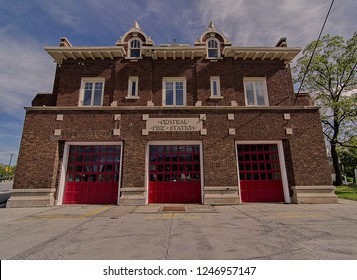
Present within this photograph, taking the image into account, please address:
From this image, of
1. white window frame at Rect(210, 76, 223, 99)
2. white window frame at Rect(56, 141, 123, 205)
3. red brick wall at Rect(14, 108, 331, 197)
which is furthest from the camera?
white window frame at Rect(210, 76, 223, 99)

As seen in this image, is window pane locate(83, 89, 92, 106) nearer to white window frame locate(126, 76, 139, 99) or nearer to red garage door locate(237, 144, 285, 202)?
white window frame locate(126, 76, 139, 99)

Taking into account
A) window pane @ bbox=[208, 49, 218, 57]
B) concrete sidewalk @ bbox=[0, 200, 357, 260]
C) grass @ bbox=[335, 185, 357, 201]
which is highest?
window pane @ bbox=[208, 49, 218, 57]

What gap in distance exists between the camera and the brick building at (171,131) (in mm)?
10414

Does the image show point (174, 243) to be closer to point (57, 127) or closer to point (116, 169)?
point (116, 169)

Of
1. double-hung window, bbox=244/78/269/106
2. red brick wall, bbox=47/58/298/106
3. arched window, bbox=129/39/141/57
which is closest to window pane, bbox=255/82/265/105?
double-hung window, bbox=244/78/269/106

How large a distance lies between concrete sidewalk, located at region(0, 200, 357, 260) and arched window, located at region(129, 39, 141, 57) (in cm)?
1075

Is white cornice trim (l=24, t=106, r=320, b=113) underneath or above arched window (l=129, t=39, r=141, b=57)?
underneath

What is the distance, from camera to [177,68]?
40.9ft

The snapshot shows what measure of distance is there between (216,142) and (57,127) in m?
9.89

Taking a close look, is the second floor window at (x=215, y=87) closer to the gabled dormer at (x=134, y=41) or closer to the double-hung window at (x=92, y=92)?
the gabled dormer at (x=134, y=41)

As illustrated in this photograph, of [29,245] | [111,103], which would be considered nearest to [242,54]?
[111,103]

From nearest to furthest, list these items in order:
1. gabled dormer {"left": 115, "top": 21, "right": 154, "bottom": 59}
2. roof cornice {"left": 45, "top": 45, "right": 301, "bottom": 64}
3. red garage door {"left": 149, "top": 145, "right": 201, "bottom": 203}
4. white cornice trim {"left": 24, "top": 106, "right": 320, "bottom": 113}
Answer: red garage door {"left": 149, "top": 145, "right": 201, "bottom": 203}
white cornice trim {"left": 24, "top": 106, "right": 320, "bottom": 113}
roof cornice {"left": 45, "top": 45, "right": 301, "bottom": 64}
gabled dormer {"left": 115, "top": 21, "right": 154, "bottom": 59}

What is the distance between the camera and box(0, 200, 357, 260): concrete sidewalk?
12.8 feet

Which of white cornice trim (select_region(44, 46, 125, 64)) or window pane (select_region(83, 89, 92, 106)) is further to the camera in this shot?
window pane (select_region(83, 89, 92, 106))
